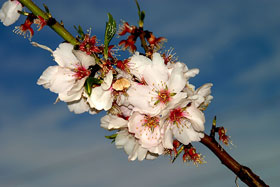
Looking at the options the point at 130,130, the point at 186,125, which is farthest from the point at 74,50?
the point at 186,125

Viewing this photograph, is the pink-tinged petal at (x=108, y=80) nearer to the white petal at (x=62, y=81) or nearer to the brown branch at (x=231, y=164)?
the white petal at (x=62, y=81)

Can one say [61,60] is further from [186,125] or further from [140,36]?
[186,125]

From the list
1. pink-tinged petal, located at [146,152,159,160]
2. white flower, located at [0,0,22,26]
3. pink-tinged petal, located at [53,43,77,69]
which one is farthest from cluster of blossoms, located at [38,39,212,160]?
white flower, located at [0,0,22,26]

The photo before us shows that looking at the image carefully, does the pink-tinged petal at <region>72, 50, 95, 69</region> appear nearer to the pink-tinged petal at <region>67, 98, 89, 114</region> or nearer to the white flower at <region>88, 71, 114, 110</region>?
the white flower at <region>88, 71, 114, 110</region>

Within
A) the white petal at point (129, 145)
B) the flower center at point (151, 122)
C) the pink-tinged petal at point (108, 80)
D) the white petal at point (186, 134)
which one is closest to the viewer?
the pink-tinged petal at point (108, 80)

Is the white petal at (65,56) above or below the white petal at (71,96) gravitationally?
above

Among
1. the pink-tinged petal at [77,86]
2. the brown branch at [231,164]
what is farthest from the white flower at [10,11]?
the brown branch at [231,164]

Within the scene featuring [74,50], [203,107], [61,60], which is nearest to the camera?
[74,50]
